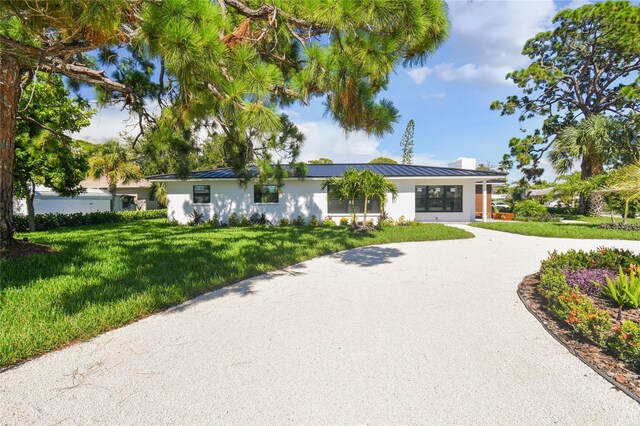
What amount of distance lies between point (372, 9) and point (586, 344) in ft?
13.8

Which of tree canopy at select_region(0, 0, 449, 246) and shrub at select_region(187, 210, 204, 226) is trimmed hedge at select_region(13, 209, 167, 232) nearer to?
shrub at select_region(187, 210, 204, 226)

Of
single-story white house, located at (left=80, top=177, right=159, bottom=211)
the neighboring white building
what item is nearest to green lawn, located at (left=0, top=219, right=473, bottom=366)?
the neighboring white building

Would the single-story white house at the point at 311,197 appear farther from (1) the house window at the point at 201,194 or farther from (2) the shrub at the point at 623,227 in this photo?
(2) the shrub at the point at 623,227

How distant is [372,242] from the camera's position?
10.3m

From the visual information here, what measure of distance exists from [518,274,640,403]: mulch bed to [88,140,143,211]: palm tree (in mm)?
23469

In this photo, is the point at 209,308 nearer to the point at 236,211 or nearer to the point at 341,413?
the point at 341,413

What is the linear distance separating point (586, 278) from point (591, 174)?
20.4 metres

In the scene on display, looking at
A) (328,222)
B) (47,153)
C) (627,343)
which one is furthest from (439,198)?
(47,153)

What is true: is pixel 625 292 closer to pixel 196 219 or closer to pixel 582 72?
pixel 196 219

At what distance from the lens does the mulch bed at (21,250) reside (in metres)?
6.24

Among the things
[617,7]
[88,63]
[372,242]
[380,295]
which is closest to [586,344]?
[380,295]

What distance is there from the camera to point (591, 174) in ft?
63.6

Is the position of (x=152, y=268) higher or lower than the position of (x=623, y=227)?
lower

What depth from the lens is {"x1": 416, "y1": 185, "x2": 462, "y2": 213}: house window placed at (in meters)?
Result: 17.3
